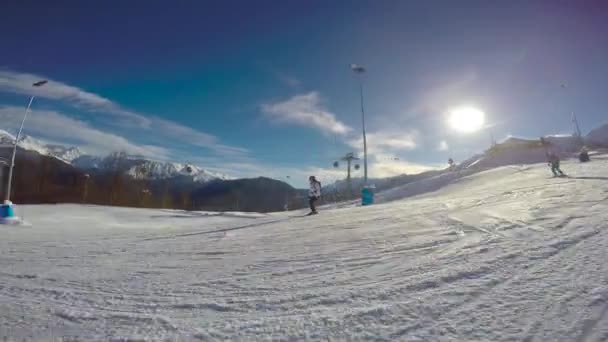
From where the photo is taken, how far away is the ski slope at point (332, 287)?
9.01 ft

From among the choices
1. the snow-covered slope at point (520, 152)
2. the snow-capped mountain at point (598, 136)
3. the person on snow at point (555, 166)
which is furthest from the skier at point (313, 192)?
the snow-capped mountain at point (598, 136)

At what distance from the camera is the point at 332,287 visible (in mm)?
3676

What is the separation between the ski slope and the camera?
275 centimetres

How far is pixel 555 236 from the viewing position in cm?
505

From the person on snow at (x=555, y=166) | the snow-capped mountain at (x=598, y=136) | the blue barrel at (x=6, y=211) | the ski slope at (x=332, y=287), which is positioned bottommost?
the ski slope at (x=332, y=287)

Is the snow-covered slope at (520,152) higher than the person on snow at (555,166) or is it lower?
higher

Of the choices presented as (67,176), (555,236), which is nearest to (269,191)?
(67,176)

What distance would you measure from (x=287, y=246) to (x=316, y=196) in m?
7.68

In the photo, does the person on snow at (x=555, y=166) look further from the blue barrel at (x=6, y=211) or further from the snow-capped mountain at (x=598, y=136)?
the snow-capped mountain at (x=598, y=136)

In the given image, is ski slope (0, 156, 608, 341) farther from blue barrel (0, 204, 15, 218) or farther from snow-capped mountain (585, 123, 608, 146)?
snow-capped mountain (585, 123, 608, 146)

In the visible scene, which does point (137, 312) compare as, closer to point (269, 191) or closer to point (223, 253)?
point (223, 253)

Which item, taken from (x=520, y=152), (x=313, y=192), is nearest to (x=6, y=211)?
(x=313, y=192)

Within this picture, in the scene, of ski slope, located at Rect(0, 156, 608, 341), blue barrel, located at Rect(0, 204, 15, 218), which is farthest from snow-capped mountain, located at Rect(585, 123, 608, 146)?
blue barrel, located at Rect(0, 204, 15, 218)

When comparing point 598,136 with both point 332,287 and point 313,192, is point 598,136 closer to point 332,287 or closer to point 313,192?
point 313,192
